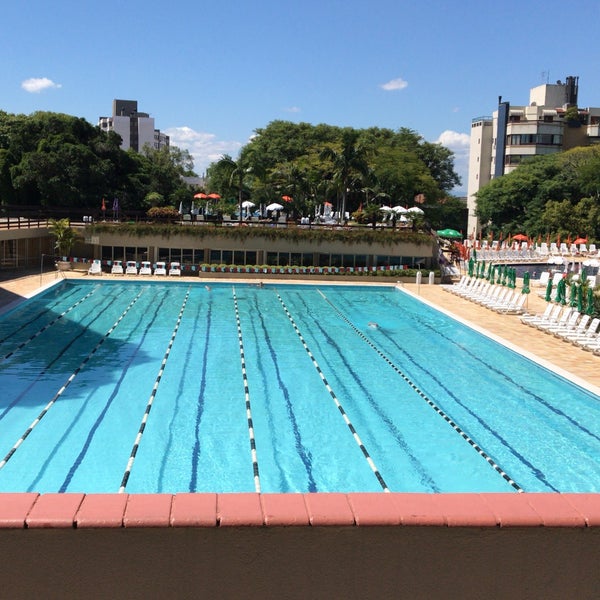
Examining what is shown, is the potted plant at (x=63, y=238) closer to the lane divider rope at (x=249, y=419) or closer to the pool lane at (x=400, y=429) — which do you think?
the lane divider rope at (x=249, y=419)

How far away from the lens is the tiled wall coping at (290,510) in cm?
280

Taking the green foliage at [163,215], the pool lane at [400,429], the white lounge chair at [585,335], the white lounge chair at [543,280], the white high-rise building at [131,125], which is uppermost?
the white high-rise building at [131,125]

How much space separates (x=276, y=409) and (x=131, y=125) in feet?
477

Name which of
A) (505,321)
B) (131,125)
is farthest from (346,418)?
(131,125)

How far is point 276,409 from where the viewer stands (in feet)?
45.5

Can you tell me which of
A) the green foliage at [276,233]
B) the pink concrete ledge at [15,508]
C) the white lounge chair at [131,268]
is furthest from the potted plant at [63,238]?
the pink concrete ledge at [15,508]

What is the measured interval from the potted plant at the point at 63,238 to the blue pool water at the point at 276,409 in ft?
35.6

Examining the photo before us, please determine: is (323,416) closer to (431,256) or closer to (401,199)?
(431,256)

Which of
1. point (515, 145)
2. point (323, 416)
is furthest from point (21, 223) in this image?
point (515, 145)

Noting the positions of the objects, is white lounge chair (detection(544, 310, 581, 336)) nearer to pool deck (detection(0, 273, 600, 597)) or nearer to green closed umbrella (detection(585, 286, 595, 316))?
Answer: green closed umbrella (detection(585, 286, 595, 316))

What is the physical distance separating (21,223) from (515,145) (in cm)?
5213

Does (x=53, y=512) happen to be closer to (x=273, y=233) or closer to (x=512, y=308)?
(x=512, y=308)

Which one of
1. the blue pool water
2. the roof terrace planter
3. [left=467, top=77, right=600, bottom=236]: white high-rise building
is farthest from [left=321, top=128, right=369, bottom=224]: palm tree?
[left=467, top=77, right=600, bottom=236]: white high-rise building

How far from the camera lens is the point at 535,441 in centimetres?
1245
